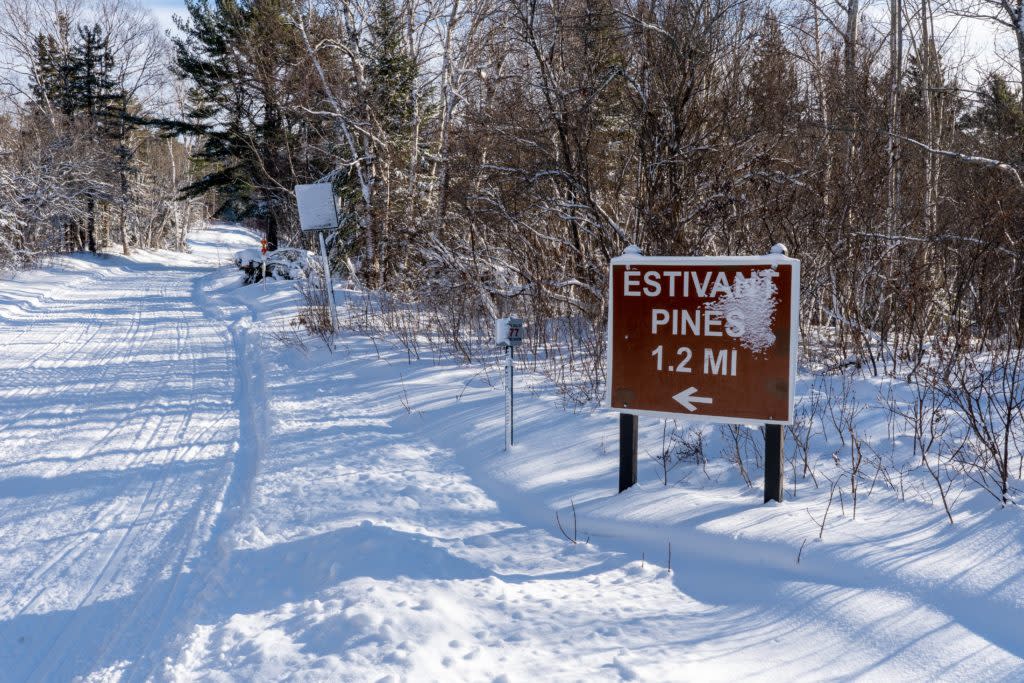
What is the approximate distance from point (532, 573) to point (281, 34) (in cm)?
2095

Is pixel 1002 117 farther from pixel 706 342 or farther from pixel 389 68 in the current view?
pixel 389 68

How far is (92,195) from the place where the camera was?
33219mm

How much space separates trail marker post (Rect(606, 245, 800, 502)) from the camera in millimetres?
4027

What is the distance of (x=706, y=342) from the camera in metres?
4.23

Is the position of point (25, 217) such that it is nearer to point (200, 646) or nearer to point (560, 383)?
point (560, 383)

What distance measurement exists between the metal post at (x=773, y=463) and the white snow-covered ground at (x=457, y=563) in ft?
0.28

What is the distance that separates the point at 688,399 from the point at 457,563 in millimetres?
1656

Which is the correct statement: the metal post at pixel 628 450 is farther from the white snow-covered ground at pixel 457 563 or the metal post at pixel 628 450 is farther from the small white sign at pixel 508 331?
the small white sign at pixel 508 331

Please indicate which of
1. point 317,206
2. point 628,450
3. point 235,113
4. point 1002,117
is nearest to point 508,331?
point 628,450

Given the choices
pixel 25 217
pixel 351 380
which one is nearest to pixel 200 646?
pixel 351 380

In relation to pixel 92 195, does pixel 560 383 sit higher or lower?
lower

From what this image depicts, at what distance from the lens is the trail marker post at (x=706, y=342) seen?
4.03 meters

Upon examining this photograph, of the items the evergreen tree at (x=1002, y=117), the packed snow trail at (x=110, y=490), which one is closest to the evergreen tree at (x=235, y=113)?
the packed snow trail at (x=110, y=490)

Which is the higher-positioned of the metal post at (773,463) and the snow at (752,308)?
the snow at (752,308)
